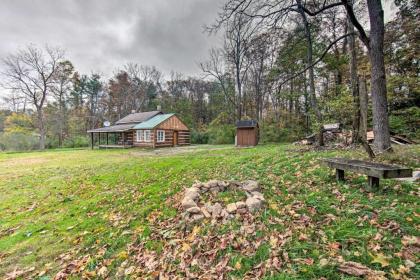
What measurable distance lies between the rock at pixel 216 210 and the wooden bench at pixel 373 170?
7.34ft

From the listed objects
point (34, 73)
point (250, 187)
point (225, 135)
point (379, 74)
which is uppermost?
point (34, 73)

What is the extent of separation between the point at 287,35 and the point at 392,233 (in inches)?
295

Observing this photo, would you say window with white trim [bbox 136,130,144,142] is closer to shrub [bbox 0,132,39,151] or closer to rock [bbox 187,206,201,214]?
shrub [bbox 0,132,39,151]

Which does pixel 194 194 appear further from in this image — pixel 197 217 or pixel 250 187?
pixel 250 187

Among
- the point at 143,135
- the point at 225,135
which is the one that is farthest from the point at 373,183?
the point at 143,135

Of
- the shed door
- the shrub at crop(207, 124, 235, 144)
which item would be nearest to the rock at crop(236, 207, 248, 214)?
the shrub at crop(207, 124, 235, 144)

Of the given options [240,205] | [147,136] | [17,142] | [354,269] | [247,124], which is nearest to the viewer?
[354,269]

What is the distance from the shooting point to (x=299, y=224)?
2512 mm

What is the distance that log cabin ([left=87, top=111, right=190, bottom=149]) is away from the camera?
21.3m

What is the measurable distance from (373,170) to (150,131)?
20.5 meters

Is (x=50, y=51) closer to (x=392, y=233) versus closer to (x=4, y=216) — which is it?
(x=4, y=216)

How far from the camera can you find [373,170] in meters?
2.81

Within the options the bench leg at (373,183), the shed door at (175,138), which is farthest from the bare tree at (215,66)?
the bench leg at (373,183)

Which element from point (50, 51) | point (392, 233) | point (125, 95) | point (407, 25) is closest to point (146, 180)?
point (392, 233)
